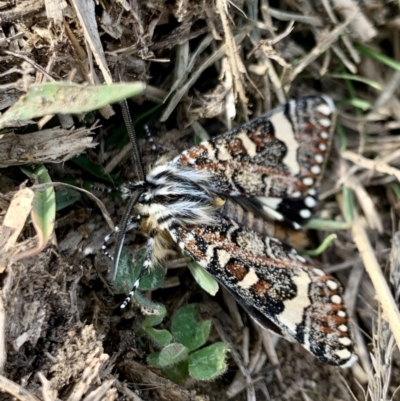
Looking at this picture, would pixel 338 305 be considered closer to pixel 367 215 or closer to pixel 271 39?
pixel 367 215

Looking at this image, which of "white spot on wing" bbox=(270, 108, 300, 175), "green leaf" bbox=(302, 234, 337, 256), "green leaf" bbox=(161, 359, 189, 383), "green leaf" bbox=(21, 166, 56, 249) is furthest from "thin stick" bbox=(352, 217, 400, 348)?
"green leaf" bbox=(21, 166, 56, 249)

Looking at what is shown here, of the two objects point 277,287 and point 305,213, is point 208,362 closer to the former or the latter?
point 277,287

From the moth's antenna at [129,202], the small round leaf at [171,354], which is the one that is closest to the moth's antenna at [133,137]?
the moth's antenna at [129,202]

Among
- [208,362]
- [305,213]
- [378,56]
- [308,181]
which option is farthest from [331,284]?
[378,56]

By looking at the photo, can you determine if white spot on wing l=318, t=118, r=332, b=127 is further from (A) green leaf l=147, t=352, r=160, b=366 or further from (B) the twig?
(B) the twig

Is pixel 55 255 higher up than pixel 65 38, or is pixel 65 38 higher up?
pixel 65 38

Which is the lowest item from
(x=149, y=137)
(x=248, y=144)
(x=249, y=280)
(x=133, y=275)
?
(x=249, y=280)

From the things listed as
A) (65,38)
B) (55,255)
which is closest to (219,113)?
(65,38)
